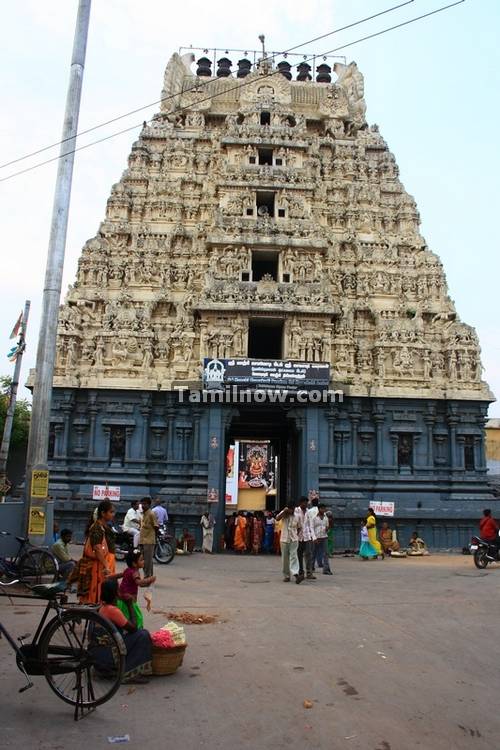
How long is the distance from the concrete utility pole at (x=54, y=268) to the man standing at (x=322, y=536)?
679 centimetres

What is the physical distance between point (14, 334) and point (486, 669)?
2246 centimetres

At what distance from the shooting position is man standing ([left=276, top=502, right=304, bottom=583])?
13.8m

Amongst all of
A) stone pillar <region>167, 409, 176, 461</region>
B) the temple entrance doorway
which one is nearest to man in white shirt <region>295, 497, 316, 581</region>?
the temple entrance doorway

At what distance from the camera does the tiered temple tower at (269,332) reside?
24109 mm

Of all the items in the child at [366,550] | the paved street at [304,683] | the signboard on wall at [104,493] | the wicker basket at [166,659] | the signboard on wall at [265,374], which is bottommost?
the paved street at [304,683]

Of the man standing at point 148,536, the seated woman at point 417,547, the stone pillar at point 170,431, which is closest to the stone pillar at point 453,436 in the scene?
the seated woman at point 417,547

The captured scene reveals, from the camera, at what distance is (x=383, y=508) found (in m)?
22.9

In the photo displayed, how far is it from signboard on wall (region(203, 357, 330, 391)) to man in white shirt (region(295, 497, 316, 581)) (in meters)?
9.43

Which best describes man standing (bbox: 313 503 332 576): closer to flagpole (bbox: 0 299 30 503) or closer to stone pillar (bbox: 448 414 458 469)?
stone pillar (bbox: 448 414 458 469)

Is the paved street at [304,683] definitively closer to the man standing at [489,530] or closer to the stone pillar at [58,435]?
the man standing at [489,530]

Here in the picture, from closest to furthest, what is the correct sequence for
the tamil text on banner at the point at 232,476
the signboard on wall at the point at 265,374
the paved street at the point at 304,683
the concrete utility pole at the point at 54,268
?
the paved street at the point at 304,683, the concrete utility pole at the point at 54,268, the signboard on wall at the point at 265,374, the tamil text on banner at the point at 232,476

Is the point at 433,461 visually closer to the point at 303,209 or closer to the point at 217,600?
the point at 303,209

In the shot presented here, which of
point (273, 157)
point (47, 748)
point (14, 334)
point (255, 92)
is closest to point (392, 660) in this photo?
point (47, 748)

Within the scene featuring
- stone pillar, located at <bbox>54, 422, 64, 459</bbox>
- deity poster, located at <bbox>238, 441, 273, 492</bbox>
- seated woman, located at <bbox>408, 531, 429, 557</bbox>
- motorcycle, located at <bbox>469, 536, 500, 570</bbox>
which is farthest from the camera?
deity poster, located at <bbox>238, 441, 273, 492</bbox>
